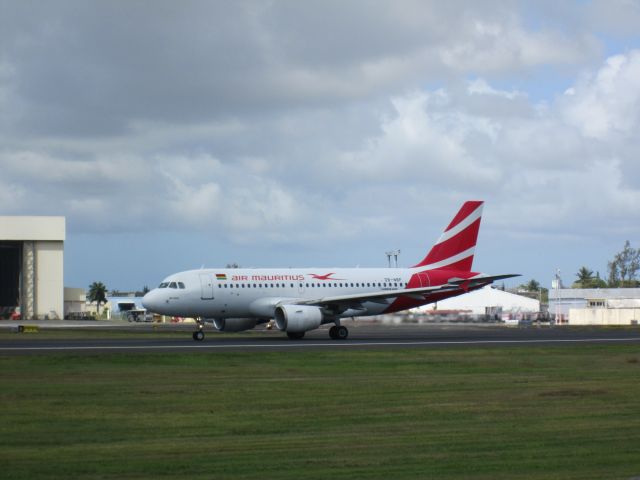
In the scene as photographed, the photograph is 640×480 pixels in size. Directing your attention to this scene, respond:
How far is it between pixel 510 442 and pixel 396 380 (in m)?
10.2

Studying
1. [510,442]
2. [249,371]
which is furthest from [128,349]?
[510,442]

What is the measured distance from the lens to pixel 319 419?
20.7 metres

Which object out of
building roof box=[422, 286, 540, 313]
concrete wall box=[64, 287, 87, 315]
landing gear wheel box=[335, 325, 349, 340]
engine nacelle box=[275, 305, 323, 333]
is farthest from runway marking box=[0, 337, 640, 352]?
concrete wall box=[64, 287, 87, 315]

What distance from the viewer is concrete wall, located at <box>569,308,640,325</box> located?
88750 mm

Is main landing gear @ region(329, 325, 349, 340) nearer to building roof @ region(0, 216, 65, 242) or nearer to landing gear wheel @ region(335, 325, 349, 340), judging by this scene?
landing gear wheel @ region(335, 325, 349, 340)

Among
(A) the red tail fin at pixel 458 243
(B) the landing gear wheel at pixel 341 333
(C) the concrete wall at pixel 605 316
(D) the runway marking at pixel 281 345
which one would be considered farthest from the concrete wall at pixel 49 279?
(D) the runway marking at pixel 281 345

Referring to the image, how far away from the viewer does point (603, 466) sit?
15.7 meters

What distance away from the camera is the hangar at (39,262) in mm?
112812

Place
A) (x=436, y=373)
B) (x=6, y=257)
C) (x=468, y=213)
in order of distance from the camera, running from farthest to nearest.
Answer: (x=6, y=257), (x=468, y=213), (x=436, y=373)

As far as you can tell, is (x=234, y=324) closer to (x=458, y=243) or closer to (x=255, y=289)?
(x=255, y=289)

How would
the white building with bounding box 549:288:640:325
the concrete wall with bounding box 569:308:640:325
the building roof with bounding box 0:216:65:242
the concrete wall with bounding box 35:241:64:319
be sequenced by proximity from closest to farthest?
the concrete wall with bounding box 569:308:640:325 < the white building with bounding box 549:288:640:325 < the building roof with bounding box 0:216:65:242 < the concrete wall with bounding box 35:241:64:319

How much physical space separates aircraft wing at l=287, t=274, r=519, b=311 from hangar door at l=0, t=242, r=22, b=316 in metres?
77.2

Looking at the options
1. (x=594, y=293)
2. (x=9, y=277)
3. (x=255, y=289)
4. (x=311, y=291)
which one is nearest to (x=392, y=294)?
(x=311, y=291)

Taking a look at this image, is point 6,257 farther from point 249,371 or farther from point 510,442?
point 510,442
